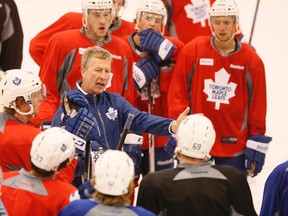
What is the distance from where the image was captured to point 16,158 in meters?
4.35

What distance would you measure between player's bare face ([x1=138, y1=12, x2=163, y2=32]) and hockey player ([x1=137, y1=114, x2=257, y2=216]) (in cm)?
195

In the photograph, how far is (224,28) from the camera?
5.64 m

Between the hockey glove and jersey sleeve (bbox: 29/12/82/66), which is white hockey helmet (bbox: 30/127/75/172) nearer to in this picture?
the hockey glove

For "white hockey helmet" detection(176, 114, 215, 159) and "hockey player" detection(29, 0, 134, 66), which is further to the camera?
"hockey player" detection(29, 0, 134, 66)

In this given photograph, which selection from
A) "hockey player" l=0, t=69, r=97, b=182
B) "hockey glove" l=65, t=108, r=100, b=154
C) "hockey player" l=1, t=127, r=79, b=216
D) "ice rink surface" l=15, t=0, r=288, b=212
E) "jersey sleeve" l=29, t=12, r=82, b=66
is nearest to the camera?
"hockey player" l=1, t=127, r=79, b=216

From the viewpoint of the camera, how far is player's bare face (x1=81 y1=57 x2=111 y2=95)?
489 cm

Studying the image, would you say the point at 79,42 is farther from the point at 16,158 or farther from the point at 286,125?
the point at 286,125

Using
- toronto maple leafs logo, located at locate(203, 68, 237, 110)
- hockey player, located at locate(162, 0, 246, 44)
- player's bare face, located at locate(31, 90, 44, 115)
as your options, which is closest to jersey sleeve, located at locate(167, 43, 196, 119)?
toronto maple leafs logo, located at locate(203, 68, 237, 110)

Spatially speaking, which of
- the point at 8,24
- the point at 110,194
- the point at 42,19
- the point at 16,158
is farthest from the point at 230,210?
the point at 42,19

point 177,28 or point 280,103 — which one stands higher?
point 177,28

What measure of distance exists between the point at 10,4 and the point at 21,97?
7.88 feet

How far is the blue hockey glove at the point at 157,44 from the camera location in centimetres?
586

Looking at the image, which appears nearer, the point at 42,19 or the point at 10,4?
the point at 10,4

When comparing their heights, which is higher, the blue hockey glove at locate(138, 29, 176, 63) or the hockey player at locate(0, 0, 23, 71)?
the blue hockey glove at locate(138, 29, 176, 63)
